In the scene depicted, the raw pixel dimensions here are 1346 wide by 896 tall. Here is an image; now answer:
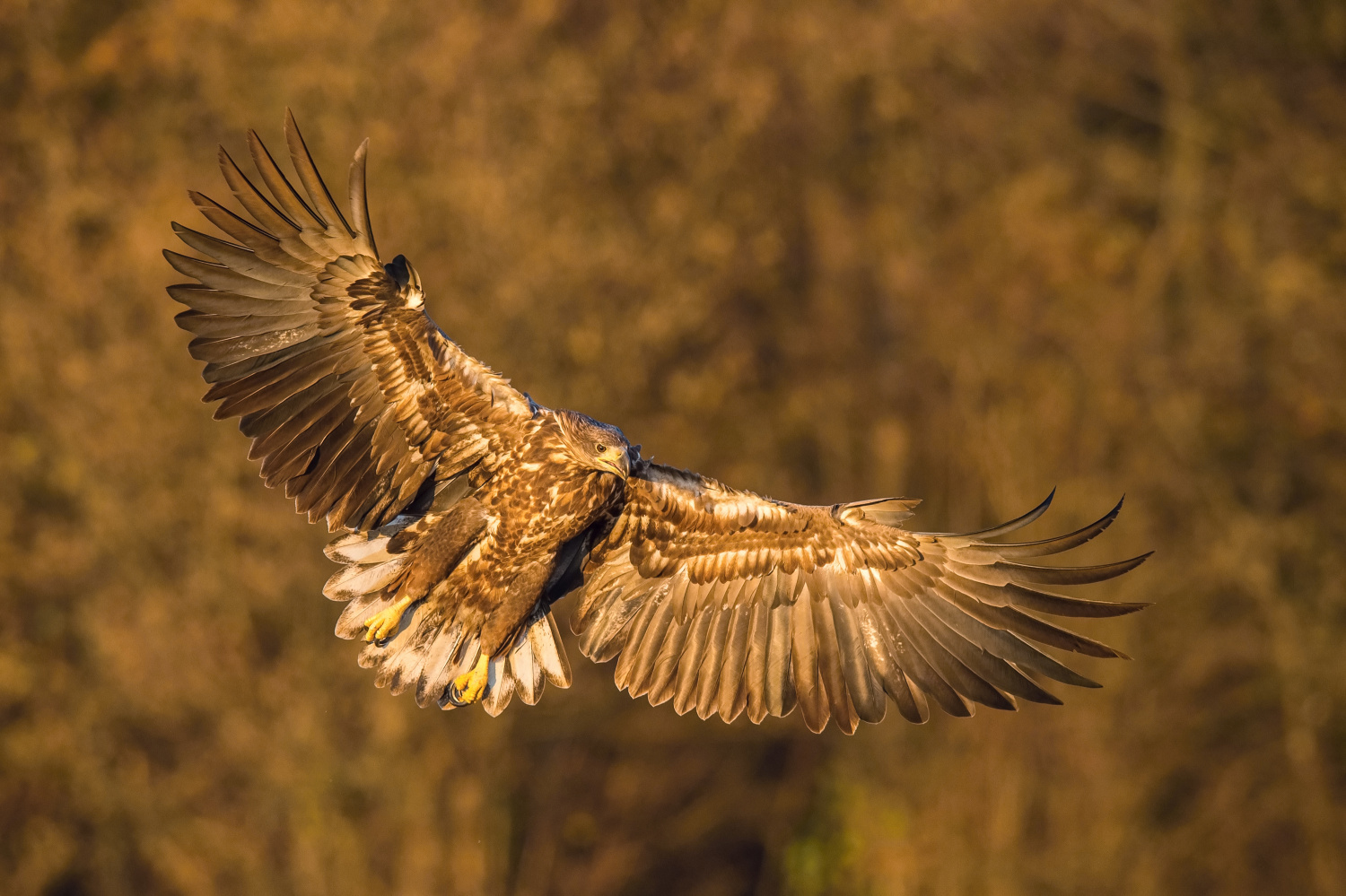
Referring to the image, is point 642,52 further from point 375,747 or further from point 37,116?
point 375,747

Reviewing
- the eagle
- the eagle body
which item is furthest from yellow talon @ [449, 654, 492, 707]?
the eagle body

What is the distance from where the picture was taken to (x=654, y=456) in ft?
51.9

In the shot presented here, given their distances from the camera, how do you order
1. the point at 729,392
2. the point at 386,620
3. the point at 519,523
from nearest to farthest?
1. the point at 519,523
2. the point at 386,620
3. the point at 729,392

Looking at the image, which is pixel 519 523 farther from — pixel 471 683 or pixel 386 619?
pixel 471 683

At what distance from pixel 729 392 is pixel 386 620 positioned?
9.49 metres

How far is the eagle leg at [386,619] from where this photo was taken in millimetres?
8242

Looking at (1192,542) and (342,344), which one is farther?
(1192,542)

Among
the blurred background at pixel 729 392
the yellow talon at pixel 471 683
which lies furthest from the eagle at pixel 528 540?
the blurred background at pixel 729 392

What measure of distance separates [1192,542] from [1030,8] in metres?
7.19

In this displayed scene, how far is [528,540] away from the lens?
803 centimetres

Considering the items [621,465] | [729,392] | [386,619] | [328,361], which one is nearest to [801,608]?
[621,465]

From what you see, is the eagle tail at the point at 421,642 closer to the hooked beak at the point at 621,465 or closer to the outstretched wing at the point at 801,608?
the outstretched wing at the point at 801,608

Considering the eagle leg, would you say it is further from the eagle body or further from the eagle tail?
the eagle body

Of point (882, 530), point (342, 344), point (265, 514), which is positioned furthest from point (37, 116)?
point (882, 530)
